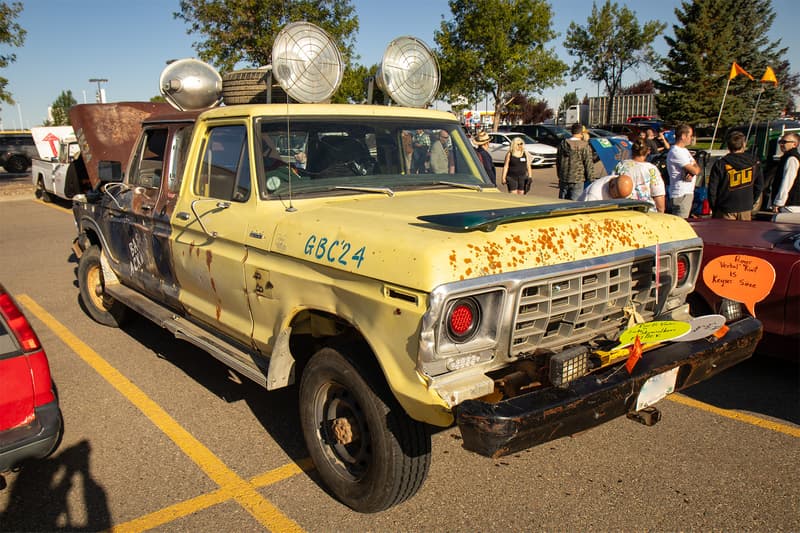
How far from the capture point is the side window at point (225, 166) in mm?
3957

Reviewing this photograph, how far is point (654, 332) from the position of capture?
3018 millimetres

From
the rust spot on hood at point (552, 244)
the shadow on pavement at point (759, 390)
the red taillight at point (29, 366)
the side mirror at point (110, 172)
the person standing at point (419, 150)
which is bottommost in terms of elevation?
the shadow on pavement at point (759, 390)

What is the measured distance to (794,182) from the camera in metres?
8.12

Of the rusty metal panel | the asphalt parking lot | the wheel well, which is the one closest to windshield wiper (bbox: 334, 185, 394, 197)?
the wheel well

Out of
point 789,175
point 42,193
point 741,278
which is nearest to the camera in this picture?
point 741,278

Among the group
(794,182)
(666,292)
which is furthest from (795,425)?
(794,182)

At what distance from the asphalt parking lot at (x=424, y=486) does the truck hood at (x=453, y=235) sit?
1.31 meters

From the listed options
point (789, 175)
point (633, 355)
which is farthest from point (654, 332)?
point (789, 175)

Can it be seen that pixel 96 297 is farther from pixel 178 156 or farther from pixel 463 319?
pixel 463 319

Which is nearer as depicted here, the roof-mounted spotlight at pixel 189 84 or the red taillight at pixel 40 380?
the red taillight at pixel 40 380

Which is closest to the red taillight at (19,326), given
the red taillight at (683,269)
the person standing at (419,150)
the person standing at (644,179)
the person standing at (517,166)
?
the person standing at (419,150)

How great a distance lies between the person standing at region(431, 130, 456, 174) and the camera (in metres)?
4.50

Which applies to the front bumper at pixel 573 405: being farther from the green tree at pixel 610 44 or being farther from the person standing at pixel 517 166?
the green tree at pixel 610 44

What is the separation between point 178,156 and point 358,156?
4.89ft
